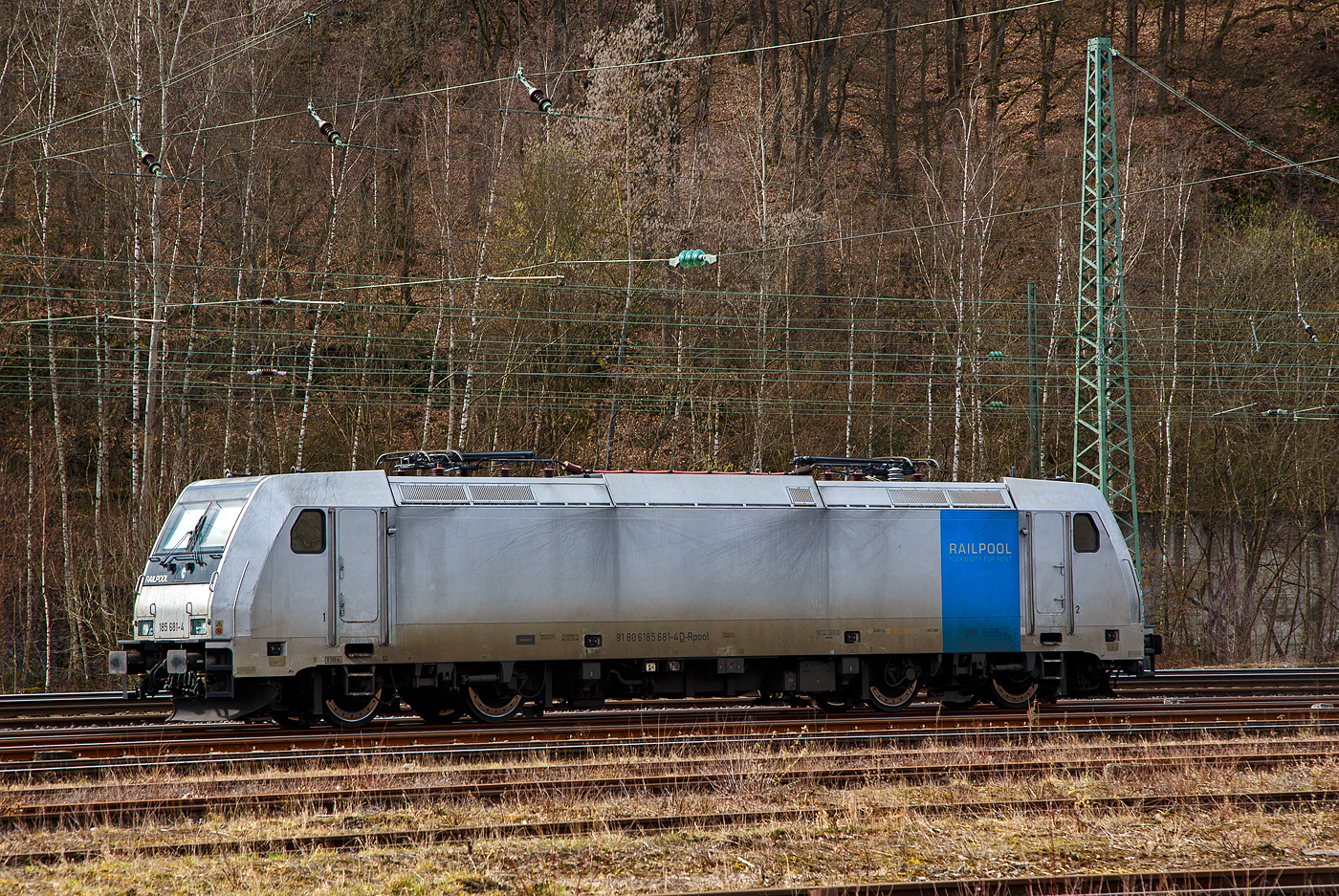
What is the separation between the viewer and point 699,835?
8906 mm

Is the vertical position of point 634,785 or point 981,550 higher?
point 981,550

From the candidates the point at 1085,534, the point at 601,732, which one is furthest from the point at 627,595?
the point at 1085,534

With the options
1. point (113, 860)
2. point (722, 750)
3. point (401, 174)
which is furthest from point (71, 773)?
point (401, 174)

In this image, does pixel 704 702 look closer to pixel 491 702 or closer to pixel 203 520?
pixel 491 702

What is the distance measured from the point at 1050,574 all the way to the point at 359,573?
9.41 meters

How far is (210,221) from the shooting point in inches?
1069

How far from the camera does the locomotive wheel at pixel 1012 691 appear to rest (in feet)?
56.7

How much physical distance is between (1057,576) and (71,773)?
12.5m

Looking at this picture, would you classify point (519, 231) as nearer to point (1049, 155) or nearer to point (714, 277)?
point (714, 277)

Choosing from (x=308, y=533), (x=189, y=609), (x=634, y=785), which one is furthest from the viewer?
(x=308, y=533)

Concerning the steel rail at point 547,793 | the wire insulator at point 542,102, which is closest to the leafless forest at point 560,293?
the wire insulator at point 542,102

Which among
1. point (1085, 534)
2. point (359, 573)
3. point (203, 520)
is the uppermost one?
point (203, 520)

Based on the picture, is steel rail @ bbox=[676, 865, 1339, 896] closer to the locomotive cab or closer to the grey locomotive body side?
the grey locomotive body side

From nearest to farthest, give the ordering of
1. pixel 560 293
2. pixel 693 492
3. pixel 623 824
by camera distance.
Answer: pixel 623 824, pixel 693 492, pixel 560 293
